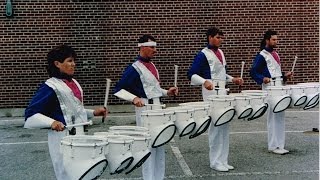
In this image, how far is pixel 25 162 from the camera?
7348 millimetres

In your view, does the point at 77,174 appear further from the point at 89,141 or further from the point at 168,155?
the point at 168,155

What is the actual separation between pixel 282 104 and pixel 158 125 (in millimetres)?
2606

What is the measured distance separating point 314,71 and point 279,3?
207 cm

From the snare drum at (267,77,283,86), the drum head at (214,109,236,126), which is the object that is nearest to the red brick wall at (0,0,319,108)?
the snare drum at (267,77,283,86)

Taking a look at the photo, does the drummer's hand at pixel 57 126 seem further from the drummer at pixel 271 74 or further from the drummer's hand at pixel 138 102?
the drummer at pixel 271 74

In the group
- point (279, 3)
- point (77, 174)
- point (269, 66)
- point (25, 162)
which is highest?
point (279, 3)

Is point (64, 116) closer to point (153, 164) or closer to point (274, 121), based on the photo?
point (153, 164)

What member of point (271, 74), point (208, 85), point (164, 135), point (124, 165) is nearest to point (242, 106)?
point (208, 85)

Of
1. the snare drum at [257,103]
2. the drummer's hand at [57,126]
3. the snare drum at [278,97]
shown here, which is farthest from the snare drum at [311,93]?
the drummer's hand at [57,126]

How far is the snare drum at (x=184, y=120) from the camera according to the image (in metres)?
5.27

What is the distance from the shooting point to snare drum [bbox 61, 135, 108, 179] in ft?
12.8

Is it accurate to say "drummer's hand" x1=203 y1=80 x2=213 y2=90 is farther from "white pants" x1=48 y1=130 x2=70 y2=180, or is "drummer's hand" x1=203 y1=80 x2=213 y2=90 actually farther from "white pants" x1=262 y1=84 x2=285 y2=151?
"white pants" x1=48 y1=130 x2=70 y2=180

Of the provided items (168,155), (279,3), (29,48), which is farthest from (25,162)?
(279,3)

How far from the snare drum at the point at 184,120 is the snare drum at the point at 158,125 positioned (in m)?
0.23
